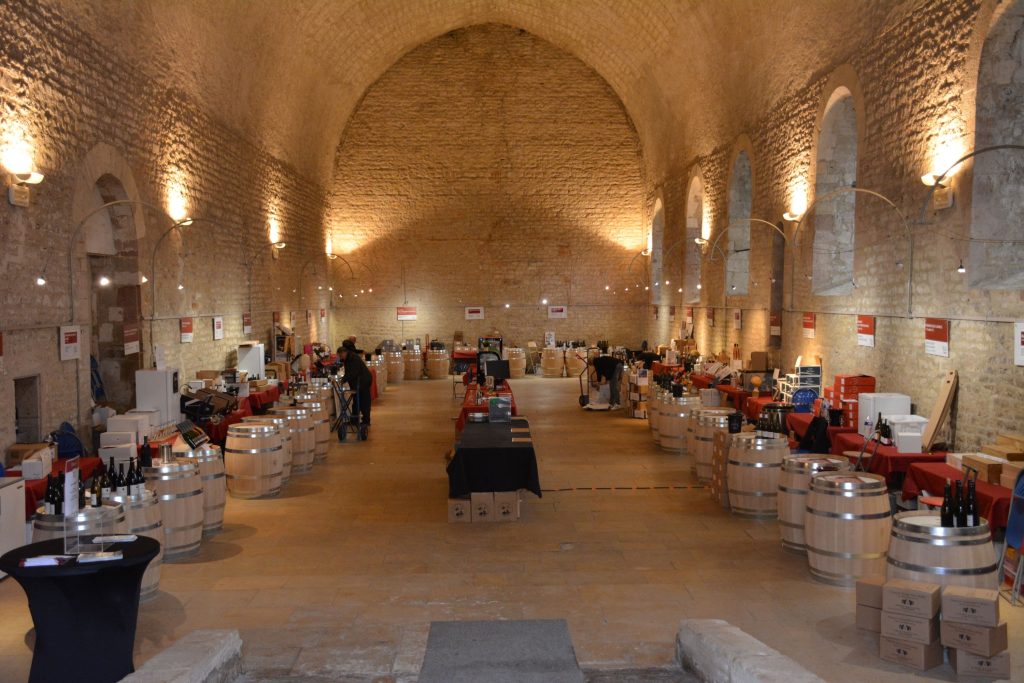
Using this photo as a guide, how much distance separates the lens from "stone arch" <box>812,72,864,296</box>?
35.8ft

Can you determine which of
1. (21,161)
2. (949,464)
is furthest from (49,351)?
(949,464)

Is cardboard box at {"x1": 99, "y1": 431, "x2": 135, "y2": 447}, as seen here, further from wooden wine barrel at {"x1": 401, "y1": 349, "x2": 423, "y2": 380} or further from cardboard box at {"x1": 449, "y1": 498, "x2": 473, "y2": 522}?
wooden wine barrel at {"x1": 401, "y1": 349, "x2": 423, "y2": 380}

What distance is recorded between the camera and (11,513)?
591 cm

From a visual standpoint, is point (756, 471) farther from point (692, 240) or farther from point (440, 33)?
point (440, 33)

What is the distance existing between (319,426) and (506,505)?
3613mm

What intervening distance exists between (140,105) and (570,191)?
1368cm

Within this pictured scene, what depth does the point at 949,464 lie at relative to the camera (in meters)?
6.58

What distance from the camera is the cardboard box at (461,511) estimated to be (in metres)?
7.38

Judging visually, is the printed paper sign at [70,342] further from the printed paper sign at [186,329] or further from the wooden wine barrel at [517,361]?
the wooden wine barrel at [517,361]

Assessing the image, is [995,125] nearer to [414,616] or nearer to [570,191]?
[414,616]

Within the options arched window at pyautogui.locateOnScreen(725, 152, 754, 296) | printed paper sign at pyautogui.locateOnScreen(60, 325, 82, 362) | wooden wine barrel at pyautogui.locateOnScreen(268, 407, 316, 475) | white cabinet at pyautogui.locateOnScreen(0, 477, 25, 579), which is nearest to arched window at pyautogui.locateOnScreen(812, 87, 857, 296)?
arched window at pyautogui.locateOnScreen(725, 152, 754, 296)

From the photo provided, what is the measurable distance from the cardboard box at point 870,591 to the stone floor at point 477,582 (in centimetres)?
20

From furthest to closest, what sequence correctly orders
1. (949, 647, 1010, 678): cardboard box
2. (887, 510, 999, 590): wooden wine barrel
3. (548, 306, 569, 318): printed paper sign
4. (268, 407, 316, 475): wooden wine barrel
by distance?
(548, 306, 569, 318): printed paper sign → (268, 407, 316, 475): wooden wine barrel → (887, 510, 999, 590): wooden wine barrel → (949, 647, 1010, 678): cardboard box

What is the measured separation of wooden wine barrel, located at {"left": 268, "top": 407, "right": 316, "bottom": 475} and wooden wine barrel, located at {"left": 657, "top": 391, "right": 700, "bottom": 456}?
4.25 m
